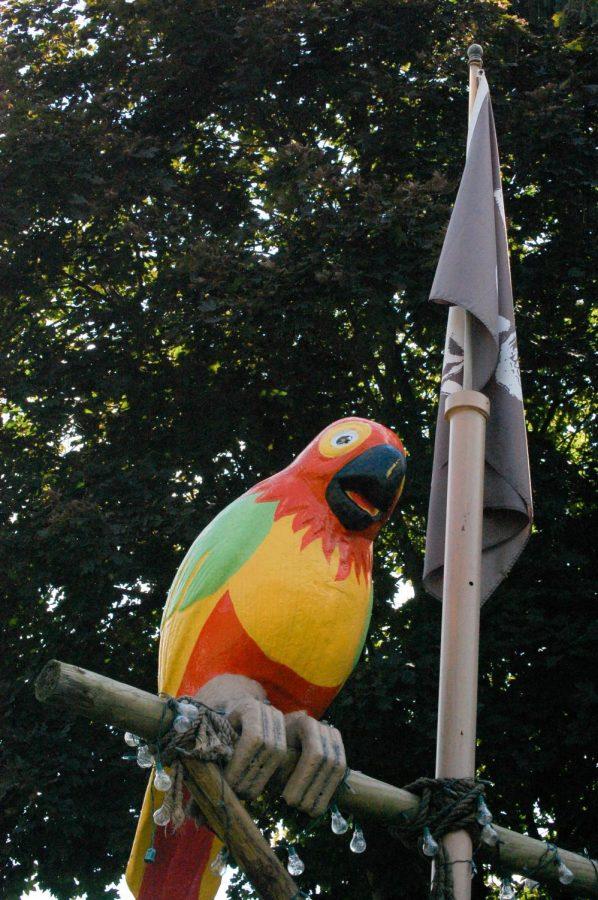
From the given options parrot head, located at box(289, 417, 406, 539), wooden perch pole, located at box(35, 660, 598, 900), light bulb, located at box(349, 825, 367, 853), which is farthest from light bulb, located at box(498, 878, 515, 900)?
parrot head, located at box(289, 417, 406, 539)

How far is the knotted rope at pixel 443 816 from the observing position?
12.4 feet

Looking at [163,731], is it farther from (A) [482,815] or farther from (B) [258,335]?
(B) [258,335]

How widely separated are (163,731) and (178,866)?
37.5 inches

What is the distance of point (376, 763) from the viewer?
308 inches

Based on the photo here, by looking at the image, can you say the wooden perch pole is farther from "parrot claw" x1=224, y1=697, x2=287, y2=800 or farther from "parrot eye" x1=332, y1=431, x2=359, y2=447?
"parrot eye" x1=332, y1=431, x2=359, y2=447

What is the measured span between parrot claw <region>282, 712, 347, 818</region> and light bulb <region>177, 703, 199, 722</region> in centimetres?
50

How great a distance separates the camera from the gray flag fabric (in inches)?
187

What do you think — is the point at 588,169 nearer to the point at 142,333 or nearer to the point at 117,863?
the point at 142,333

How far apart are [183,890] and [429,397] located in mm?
6610

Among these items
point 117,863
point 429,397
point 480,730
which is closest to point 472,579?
point 480,730

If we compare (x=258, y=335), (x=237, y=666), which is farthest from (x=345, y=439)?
(x=258, y=335)

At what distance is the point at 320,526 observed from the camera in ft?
14.1

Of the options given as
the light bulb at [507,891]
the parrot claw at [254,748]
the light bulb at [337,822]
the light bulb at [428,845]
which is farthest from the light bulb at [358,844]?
the light bulb at [507,891]

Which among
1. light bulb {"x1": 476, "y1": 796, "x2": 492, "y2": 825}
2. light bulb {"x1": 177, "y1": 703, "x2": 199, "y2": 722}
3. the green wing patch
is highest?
the green wing patch
